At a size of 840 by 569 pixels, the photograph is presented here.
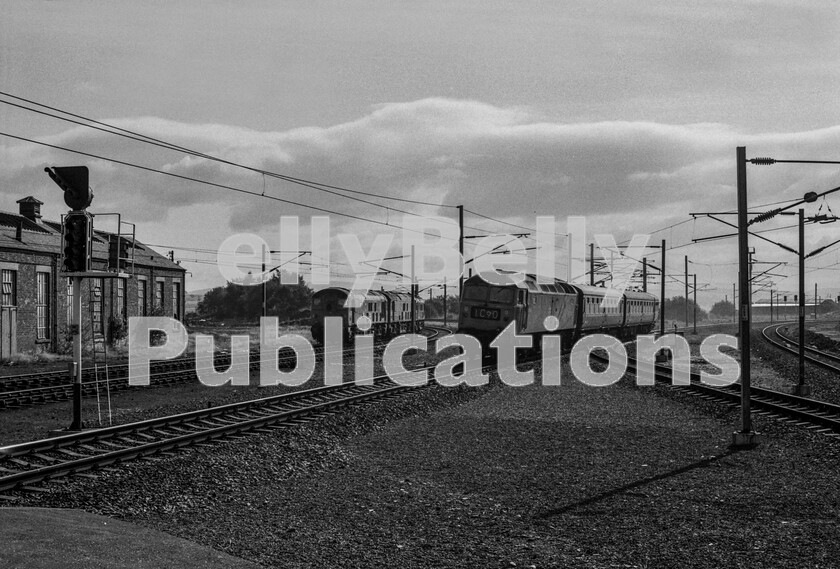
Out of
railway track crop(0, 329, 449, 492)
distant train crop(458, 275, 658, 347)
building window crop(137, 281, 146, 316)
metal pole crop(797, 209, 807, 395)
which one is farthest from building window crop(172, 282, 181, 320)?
metal pole crop(797, 209, 807, 395)

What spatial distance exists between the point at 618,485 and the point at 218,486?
17.2ft

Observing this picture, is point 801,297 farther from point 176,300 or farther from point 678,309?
point 678,309

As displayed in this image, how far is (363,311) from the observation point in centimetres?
4803

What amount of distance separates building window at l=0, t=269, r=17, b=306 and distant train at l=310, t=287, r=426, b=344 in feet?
53.2

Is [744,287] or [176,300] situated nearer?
[744,287]

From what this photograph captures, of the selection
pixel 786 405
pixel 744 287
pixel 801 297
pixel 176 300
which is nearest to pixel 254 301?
pixel 176 300

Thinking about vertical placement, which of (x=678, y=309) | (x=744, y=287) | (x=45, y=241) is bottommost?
(x=678, y=309)

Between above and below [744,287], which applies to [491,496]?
below

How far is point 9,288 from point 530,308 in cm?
2173

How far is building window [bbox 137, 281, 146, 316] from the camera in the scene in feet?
152

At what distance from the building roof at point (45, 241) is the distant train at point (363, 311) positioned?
964 centimetres

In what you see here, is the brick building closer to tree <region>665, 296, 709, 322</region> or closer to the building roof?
the building roof

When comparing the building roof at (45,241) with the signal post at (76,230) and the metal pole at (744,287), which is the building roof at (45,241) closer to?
the signal post at (76,230)

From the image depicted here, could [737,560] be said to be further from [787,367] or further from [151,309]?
[151,309]
